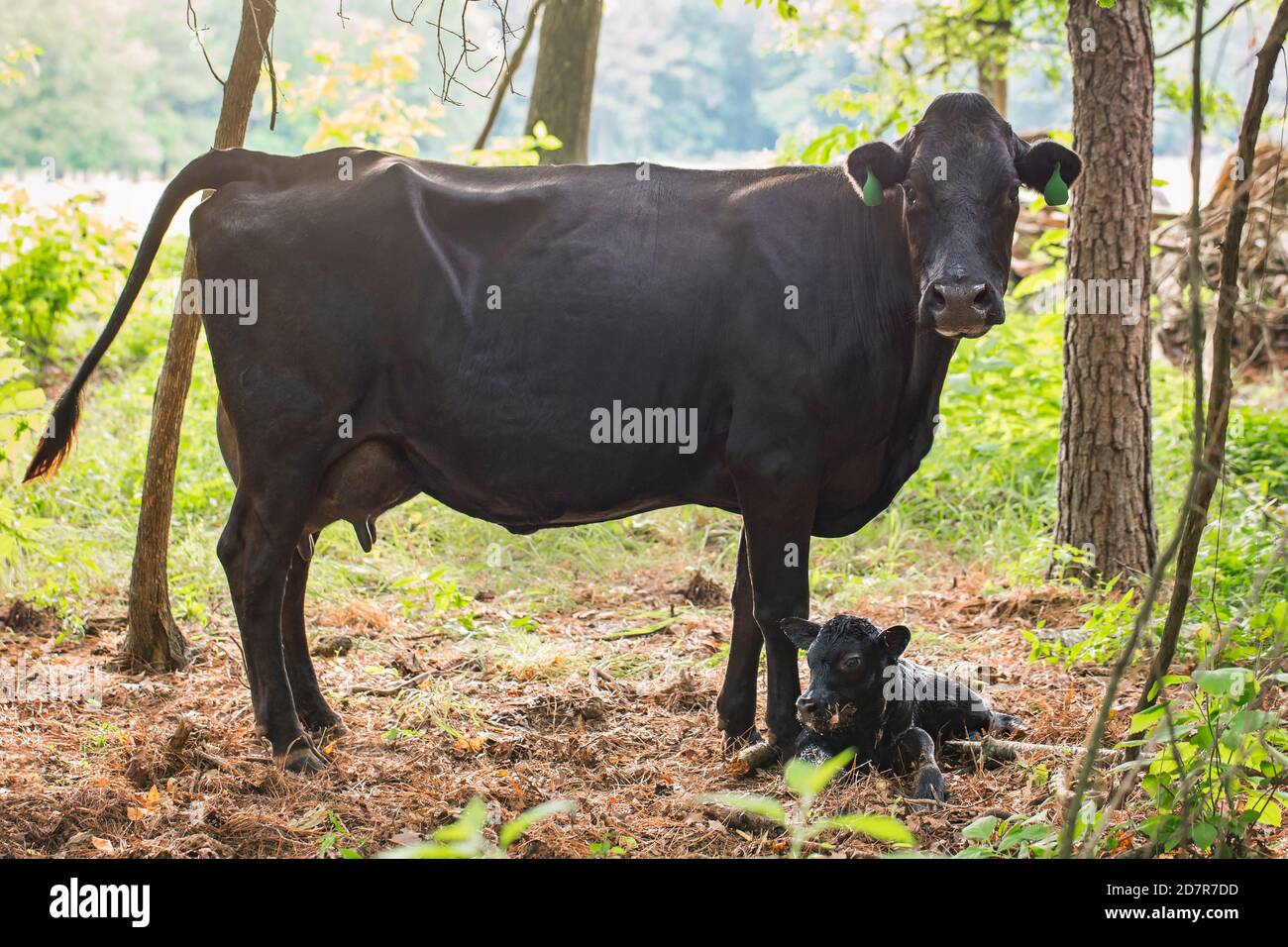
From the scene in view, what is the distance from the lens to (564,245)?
4633 mm

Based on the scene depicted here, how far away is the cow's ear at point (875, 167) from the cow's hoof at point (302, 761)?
A: 290 cm

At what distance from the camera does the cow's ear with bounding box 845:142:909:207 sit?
4.28 m

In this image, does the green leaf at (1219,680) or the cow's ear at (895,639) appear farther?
the cow's ear at (895,639)

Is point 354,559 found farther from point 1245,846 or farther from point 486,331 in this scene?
point 1245,846

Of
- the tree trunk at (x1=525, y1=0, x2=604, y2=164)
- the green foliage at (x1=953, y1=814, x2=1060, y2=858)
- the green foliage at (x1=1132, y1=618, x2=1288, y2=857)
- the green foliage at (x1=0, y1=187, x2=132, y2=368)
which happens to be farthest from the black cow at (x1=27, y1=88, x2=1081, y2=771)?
the green foliage at (x1=0, y1=187, x2=132, y2=368)

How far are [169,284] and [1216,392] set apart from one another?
480 inches

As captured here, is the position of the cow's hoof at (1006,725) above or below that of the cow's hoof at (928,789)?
above

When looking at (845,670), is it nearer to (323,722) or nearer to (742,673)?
(742,673)

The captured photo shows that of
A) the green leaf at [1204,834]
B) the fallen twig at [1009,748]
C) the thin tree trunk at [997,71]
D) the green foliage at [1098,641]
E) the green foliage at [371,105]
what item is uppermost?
the thin tree trunk at [997,71]

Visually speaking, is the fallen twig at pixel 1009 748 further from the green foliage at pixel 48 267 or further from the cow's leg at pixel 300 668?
the green foliage at pixel 48 267

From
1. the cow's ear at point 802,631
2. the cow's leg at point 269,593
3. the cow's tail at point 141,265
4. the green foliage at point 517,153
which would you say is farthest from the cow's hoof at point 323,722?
the green foliage at point 517,153

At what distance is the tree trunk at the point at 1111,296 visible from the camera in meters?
6.38

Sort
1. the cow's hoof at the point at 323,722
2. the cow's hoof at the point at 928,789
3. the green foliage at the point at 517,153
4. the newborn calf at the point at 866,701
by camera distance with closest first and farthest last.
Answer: the cow's hoof at the point at 928,789 < the newborn calf at the point at 866,701 < the cow's hoof at the point at 323,722 < the green foliage at the point at 517,153

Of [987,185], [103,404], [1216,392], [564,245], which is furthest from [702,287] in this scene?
[103,404]
